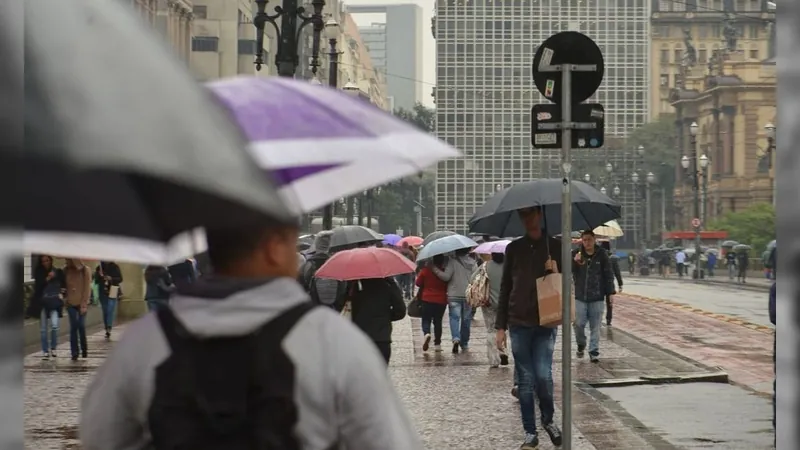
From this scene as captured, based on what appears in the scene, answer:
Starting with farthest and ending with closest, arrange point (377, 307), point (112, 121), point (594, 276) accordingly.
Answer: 1. point (594, 276)
2. point (377, 307)
3. point (112, 121)

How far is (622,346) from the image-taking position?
21.0 metres

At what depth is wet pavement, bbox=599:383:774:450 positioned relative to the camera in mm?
10930

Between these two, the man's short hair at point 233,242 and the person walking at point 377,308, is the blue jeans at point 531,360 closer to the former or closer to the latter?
the person walking at point 377,308

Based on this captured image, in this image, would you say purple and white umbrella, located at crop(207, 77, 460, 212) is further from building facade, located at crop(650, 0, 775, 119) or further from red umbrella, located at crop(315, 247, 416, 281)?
building facade, located at crop(650, 0, 775, 119)

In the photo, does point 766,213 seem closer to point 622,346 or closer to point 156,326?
point 622,346

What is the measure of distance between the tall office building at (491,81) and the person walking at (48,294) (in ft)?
499

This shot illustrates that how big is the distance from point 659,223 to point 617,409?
12670cm

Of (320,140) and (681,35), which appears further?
(681,35)

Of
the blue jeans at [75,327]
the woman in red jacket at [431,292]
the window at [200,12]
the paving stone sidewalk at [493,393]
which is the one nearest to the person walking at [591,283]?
the paving stone sidewalk at [493,393]

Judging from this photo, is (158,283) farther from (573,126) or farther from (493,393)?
(573,126)

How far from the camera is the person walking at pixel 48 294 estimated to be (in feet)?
61.4

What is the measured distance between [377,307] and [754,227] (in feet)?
248

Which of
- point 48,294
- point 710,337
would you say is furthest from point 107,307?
point 710,337

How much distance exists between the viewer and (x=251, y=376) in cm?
263
